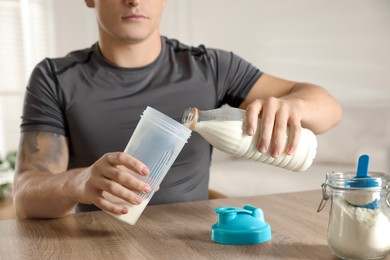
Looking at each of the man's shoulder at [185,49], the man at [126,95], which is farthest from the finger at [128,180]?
the man's shoulder at [185,49]

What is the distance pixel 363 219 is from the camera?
2.52ft

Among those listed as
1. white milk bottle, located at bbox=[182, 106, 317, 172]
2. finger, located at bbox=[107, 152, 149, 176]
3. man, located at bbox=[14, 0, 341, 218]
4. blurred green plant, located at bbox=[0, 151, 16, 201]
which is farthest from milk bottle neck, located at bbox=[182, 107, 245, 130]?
blurred green plant, located at bbox=[0, 151, 16, 201]

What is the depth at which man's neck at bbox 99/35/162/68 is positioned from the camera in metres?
1.58

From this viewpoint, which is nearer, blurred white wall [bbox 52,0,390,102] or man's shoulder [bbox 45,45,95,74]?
man's shoulder [bbox 45,45,95,74]

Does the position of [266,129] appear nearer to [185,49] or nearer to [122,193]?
[122,193]

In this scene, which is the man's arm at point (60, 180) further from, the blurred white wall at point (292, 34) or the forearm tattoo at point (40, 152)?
the blurred white wall at point (292, 34)

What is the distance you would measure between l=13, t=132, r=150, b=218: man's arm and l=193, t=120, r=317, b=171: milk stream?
0.43 feet

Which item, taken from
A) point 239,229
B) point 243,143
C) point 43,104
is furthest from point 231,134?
point 43,104

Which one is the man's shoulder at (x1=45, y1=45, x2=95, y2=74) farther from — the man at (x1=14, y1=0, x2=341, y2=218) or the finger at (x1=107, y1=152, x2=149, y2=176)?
the finger at (x1=107, y1=152, x2=149, y2=176)

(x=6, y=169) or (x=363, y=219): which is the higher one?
(x=363, y=219)

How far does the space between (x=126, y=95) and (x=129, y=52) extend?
0.41ft

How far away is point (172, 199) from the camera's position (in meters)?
1.51

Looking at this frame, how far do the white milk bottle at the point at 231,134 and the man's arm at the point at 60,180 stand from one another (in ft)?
0.40

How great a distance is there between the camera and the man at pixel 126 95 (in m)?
1.40
